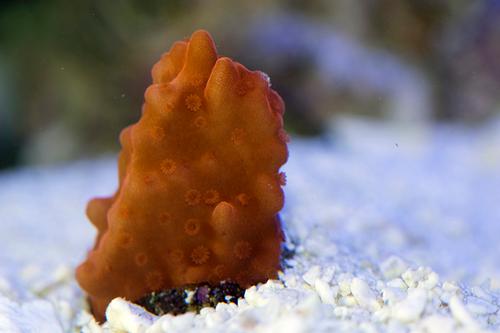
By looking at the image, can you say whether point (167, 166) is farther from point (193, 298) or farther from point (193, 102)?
point (193, 298)

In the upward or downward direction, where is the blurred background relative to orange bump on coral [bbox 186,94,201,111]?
upward

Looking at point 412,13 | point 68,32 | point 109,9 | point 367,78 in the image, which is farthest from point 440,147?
point 68,32

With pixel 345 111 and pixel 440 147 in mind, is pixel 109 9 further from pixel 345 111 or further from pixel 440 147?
pixel 440 147

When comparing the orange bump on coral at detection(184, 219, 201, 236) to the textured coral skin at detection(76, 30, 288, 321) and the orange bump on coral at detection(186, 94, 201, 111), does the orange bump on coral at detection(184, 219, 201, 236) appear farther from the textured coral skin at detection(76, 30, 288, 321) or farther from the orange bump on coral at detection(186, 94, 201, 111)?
the orange bump on coral at detection(186, 94, 201, 111)

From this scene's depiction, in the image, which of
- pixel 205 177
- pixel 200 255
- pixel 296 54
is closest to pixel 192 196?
pixel 205 177

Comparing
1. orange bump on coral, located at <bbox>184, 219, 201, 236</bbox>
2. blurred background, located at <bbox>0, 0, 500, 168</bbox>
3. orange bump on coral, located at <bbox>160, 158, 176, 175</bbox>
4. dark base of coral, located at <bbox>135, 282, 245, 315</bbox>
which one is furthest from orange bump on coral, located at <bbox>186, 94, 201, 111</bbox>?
blurred background, located at <bbox>0, 0, 500, 168</bbox>
